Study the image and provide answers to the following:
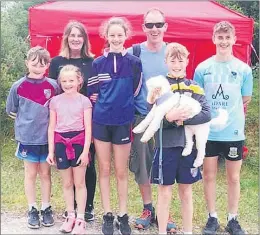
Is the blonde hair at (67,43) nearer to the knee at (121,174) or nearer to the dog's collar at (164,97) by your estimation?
the dog's collar at (164,97)

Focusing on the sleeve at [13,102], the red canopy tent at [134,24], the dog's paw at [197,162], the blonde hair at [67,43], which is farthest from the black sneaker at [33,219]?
the red canopy tent at [134,24]

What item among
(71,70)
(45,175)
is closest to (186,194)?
(45,175)

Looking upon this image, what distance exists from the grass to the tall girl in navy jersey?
99cm

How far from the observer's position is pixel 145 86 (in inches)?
156

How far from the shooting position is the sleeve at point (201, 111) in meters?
3.55

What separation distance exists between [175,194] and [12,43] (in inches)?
210

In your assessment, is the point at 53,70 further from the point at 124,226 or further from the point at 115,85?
the point at 124,226

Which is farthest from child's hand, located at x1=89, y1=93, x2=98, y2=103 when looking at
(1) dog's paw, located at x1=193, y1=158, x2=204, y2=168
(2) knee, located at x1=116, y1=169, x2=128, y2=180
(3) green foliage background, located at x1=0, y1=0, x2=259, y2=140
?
(3) green foliage background, located at x1=0, y1=0, x2=259, y2=140

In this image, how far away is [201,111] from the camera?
356 cm

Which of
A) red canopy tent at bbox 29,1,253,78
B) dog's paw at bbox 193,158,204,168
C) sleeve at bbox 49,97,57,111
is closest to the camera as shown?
dog's paw at bbox 193,158,204,168

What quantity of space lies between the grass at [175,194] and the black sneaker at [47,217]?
43cm

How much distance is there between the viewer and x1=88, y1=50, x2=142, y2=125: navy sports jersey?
149 inches

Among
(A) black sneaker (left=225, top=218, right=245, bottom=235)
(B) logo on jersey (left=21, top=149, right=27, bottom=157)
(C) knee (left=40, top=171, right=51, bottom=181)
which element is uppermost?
(B) logo on jersey (left=21, top=149, right=27, bottom=157)

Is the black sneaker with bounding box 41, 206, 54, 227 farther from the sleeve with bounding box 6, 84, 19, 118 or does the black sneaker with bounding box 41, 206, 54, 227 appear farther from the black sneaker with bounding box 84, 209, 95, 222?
the sleeve with bounding box 6, 84, 19, 118
